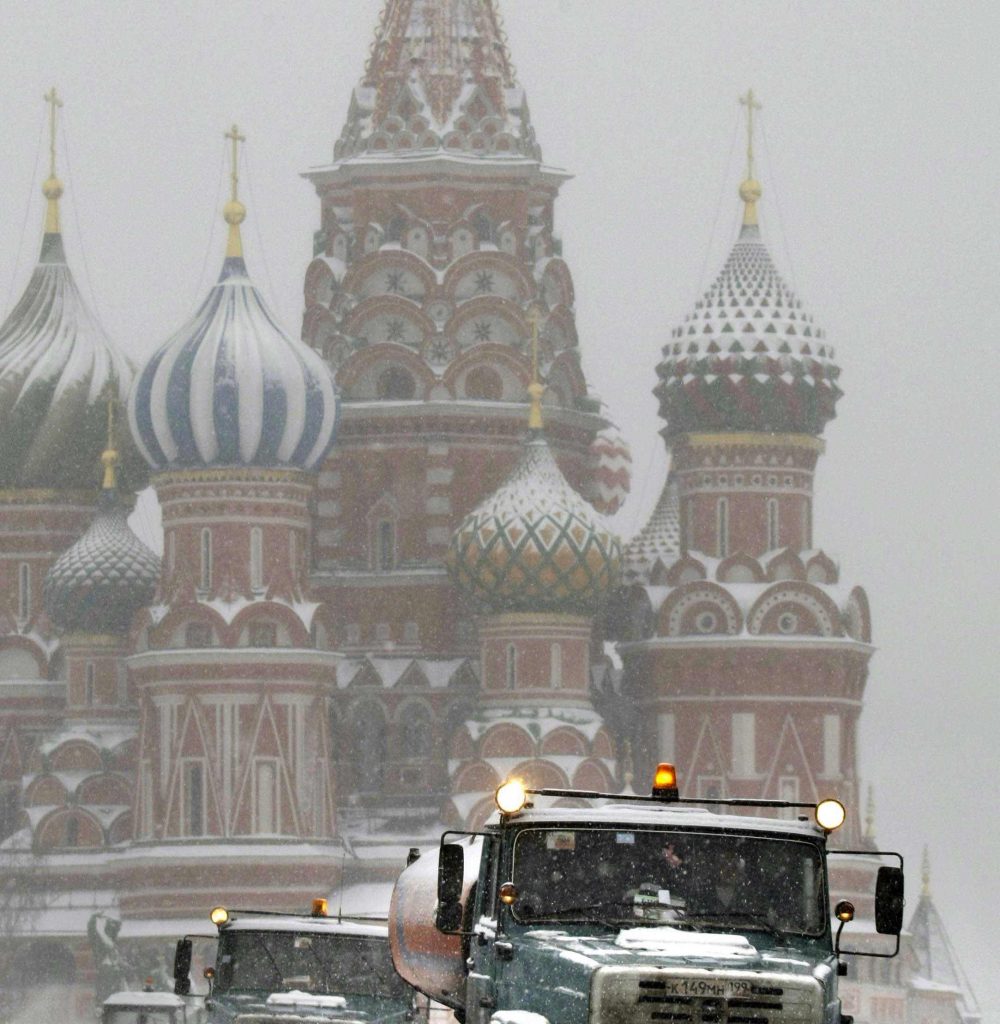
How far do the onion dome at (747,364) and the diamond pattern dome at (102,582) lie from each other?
9174 millimetres

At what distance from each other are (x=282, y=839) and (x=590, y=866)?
50.7 meters

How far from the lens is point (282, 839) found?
67.8m

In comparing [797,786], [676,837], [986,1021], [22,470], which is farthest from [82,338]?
[676,837]

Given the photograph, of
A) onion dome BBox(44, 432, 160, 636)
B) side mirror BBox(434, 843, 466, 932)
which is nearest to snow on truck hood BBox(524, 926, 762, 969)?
side mirror BBox(434, 843, 466, 932)

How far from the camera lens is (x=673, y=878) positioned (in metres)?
17.3

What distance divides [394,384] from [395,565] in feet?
10.1

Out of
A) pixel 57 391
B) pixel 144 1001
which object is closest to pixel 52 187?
pixel 57 391

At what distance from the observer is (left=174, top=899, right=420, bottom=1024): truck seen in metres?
22.6

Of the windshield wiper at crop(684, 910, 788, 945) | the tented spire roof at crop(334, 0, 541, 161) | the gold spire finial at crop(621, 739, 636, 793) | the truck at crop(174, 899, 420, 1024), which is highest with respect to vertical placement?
the tented spire roof at crop(334, 0, 541, 161)

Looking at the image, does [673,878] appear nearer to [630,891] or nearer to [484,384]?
[630,891]

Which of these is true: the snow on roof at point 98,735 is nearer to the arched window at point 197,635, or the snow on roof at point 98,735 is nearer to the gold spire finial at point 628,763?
the arched window at point 197,635

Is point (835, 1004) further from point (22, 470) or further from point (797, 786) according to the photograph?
point (22, 470)

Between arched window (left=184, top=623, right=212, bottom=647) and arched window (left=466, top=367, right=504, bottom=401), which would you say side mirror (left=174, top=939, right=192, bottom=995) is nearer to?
arched window (left=184, top=623, right=212, bottom=647)

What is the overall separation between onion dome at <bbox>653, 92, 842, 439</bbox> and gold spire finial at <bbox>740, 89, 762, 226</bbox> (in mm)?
1474
